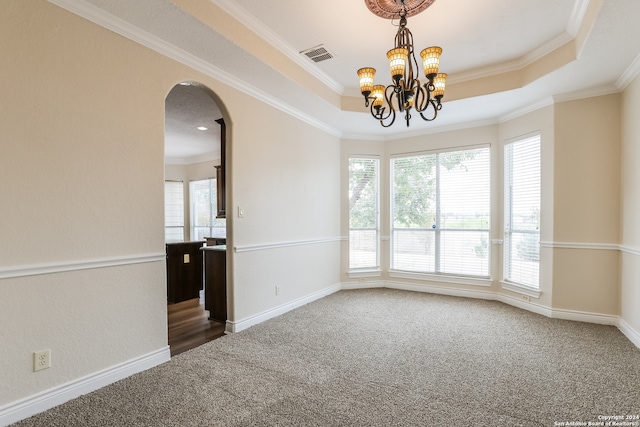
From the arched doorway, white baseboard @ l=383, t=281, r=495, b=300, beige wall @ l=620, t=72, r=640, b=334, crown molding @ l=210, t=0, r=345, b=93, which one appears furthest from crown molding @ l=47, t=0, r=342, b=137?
beige wall @ l=620, t=72, r=640, b=334

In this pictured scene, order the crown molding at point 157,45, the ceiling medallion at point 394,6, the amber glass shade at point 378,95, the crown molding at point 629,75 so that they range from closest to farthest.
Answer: the crown molding at point 157,45 → the ceiling medallion at point 394,6 → the amber glass shade at point 378,95 → the crown molding at point 629,75

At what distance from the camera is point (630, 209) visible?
10.5ft

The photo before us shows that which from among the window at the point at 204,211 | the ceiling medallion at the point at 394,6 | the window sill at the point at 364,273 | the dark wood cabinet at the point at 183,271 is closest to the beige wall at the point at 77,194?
the ceiling medallion at the point at 394,6

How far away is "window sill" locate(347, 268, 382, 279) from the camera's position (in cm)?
535

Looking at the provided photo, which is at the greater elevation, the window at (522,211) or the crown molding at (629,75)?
the crown molding at (629,75)

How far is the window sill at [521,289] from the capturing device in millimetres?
4016

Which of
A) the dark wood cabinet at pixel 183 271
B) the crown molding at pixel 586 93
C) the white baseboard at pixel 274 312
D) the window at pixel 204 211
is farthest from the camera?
the window at pixel 204 211

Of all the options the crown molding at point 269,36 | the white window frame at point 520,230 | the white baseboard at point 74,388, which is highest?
the crown molding at point 269,36

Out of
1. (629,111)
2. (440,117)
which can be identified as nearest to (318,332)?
(440,117)

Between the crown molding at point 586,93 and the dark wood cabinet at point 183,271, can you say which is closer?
the crown molding at point 586,93

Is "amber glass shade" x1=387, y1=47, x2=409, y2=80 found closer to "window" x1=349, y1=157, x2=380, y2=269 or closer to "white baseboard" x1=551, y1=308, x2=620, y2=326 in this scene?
"window" x1=349, y1=157, x2=380, y2=269

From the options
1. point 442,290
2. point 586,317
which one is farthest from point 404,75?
point 442,290

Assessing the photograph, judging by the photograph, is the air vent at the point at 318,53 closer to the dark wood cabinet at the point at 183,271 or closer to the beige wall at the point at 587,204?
the beige wall at the point at 587,204

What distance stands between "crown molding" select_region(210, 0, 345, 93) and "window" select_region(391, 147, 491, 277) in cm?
225
